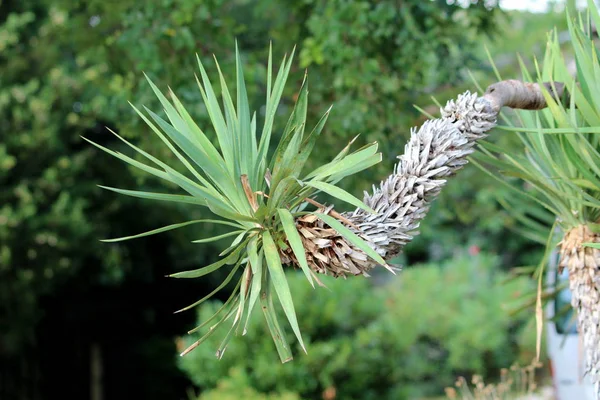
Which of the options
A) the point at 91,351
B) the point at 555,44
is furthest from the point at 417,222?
the point at 91,351

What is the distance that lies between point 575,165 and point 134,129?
3.80m

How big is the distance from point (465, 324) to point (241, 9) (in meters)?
6.10

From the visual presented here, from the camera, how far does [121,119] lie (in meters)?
6.21

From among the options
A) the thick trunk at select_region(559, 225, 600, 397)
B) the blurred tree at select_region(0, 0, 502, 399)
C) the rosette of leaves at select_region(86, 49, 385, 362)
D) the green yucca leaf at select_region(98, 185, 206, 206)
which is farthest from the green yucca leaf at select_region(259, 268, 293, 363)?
the blurred tree at select_region(0, 0, 502, 399)

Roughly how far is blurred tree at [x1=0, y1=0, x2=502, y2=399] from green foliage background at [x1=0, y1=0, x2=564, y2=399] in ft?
0.06

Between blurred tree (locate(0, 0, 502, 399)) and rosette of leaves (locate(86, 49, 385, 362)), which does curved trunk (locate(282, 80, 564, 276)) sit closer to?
rosette of leaves (locate(86, 49, 385, 362))

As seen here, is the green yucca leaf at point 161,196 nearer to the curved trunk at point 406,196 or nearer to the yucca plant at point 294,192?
the yucca plant at point 294,192

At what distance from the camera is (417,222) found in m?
2.17

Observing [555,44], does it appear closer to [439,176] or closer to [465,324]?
[439,176]

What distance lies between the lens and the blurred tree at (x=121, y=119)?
18.4 ft

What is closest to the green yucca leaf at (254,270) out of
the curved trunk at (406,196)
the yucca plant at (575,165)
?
the curved trunk at (406,196)

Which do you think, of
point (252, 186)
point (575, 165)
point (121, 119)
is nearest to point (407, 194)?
point (252, 186)

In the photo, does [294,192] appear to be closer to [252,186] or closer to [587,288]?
[252,186]

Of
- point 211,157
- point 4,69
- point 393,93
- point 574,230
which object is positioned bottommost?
point 574,230
